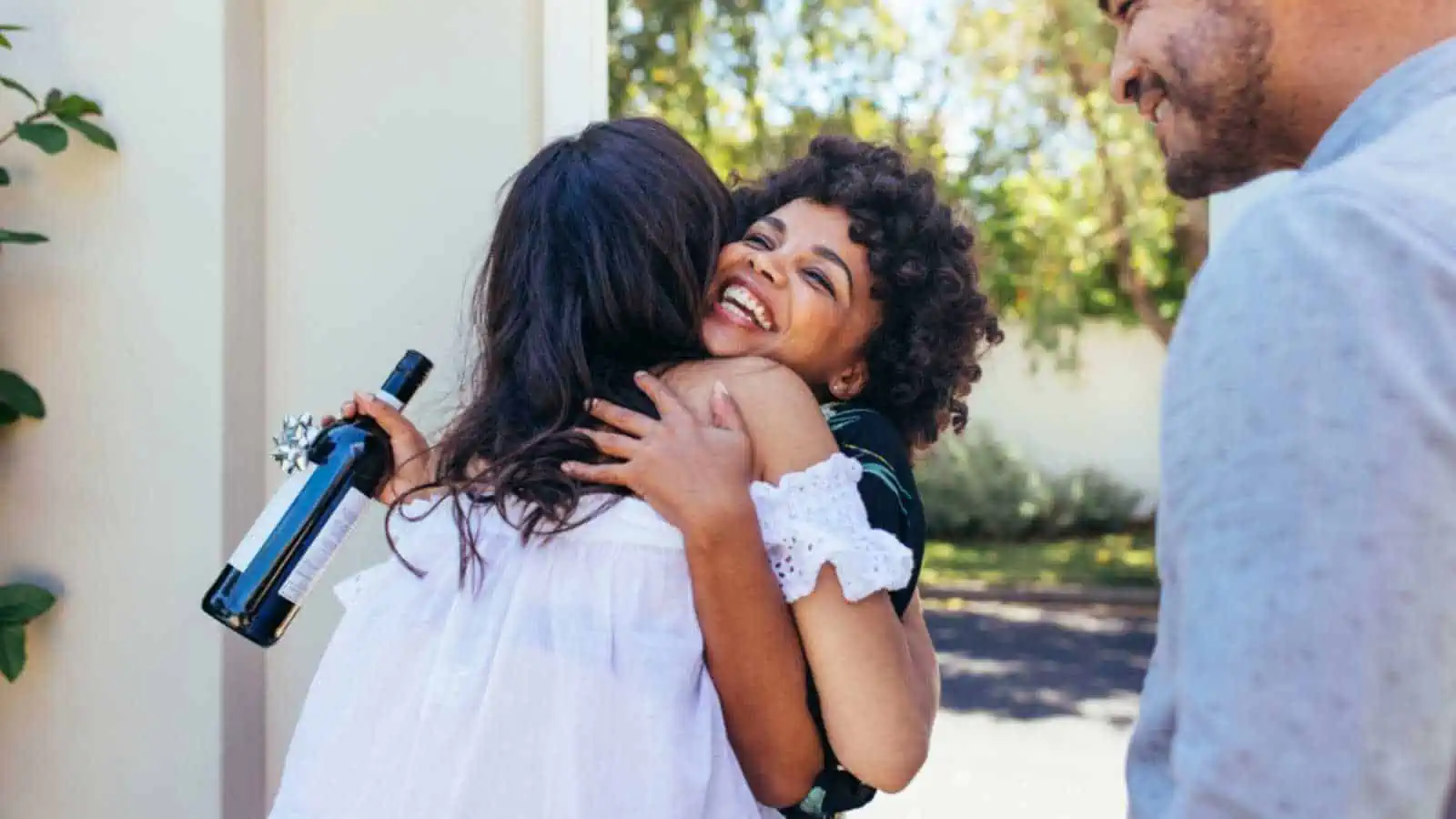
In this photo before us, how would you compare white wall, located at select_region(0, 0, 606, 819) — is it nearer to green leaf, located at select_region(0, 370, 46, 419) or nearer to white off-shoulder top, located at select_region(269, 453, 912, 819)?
green leaf, located at select_region(0, 370, 46, 419)

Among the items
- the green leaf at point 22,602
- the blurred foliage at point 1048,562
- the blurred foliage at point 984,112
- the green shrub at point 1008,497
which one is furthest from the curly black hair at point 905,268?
the green shrub at point 1008,497

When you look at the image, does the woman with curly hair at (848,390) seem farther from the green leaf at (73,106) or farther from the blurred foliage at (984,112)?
the blurred foliage at (984,112)

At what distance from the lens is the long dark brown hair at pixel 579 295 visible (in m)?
1.30

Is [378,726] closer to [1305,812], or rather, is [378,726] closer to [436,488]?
[436,488]

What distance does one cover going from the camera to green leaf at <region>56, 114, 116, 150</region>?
1796 mm

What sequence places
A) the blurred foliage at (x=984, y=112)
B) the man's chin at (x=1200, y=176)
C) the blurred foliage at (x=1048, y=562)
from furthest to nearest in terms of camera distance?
1. the blurred foliage at (x=1048, y=562)
2. the blurred foliage at (x=984, y=112)
3. the man's chin at (x=1200, y=176)

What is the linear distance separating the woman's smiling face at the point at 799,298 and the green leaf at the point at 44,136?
1.08 meters

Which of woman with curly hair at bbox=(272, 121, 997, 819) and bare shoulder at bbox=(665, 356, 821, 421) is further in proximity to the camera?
bare shoulder at bbox=(665, 356, 821, 421)

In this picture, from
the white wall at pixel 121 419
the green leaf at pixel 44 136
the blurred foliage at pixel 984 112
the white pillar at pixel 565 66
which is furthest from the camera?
the blurred foliage at pixel 984 112

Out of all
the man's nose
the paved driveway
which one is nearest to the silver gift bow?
the man's nose

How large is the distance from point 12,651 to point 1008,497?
376 inches

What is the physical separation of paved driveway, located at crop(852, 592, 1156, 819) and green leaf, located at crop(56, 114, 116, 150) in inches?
94.0

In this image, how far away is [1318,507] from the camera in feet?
1.71

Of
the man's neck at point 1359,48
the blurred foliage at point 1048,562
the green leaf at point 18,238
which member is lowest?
the blurred foliage at point 1048,562
